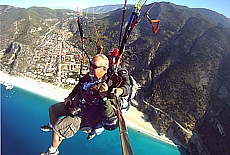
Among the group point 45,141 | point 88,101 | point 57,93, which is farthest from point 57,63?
point 88,101

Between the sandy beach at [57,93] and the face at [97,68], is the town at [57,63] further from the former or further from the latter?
the face at [97,68]

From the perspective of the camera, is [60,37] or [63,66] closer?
[63,66]

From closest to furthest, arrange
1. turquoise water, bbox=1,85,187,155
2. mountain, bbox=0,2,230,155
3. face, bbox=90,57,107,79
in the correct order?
1. face, bbox=90,57,107,79
2. turquoise water, bbox=1,85,187,155
3. mountain, bbox=0,2,230,155

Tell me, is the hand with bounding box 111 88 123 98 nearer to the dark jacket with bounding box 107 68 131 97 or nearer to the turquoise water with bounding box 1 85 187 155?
the dark jacket with bounding box 107 68 131 97

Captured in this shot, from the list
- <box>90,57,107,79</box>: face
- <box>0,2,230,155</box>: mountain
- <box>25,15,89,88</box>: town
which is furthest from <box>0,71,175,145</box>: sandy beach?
<box>90,57,107,79</box>: face

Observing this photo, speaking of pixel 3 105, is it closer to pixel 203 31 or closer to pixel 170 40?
pixel 170 40

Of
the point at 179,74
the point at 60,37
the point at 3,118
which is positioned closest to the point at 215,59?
the point at 179,74

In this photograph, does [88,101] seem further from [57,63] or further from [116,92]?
[57,63]
